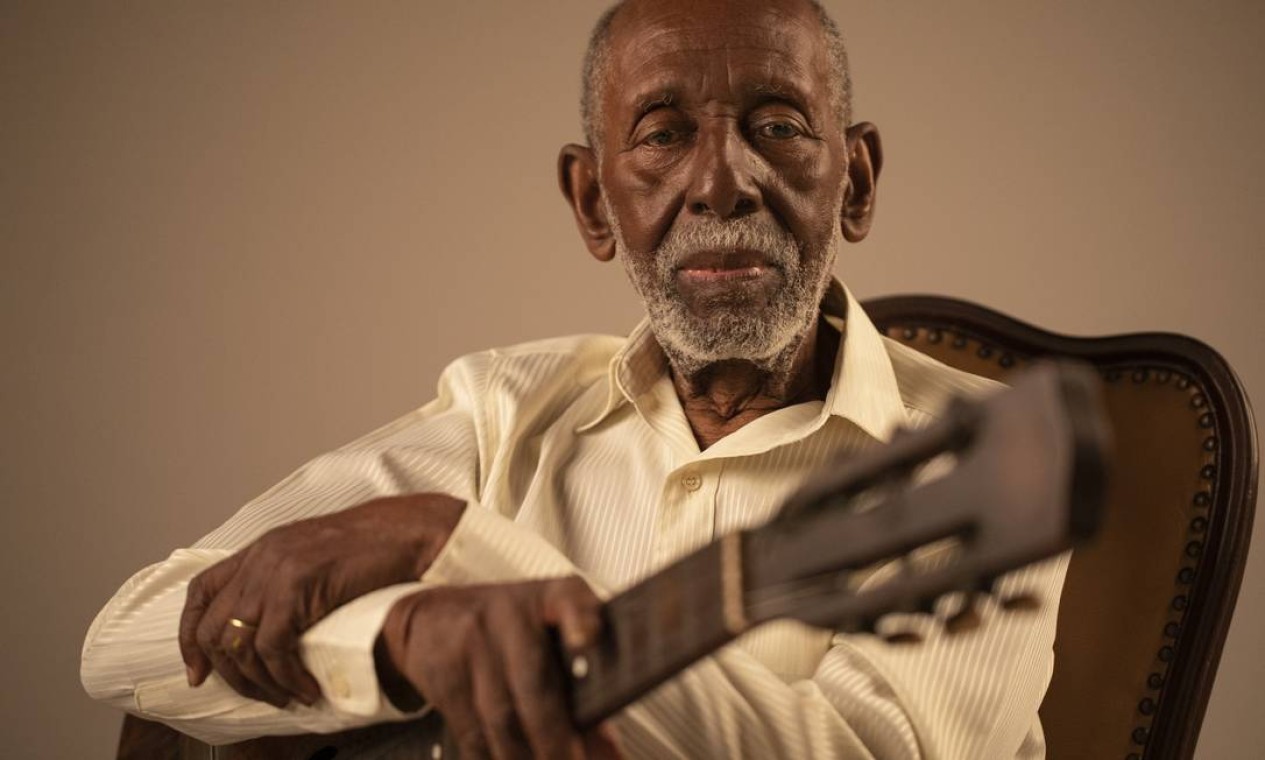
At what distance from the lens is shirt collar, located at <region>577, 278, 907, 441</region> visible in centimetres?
126

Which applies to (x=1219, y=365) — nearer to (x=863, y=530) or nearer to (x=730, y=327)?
(x=730, y=327)

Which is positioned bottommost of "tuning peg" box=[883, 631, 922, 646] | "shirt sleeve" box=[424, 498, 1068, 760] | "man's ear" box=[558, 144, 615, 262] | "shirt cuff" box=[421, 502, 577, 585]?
"shirt sleeve" box=[424, 498, 1068, 760]

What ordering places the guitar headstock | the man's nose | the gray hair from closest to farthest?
1. the guitar headstock
2. the man's nose
3. the gray hair

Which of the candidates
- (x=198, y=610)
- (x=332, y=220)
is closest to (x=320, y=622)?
(x=198, y=610)

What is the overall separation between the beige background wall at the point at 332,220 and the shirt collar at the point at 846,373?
95 centimetres

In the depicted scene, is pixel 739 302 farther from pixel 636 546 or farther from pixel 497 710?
pixel 497 710

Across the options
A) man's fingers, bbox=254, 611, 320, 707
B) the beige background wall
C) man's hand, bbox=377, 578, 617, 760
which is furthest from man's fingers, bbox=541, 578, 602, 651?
the beige background wall

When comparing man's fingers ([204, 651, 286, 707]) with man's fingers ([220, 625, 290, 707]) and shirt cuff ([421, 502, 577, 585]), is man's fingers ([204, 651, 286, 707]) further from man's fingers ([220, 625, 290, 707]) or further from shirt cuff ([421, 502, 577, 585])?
shirt cuff ([421, 502, 577, 585])

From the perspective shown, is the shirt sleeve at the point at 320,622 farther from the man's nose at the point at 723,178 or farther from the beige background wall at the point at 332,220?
the beige background wall at the point at 332,220

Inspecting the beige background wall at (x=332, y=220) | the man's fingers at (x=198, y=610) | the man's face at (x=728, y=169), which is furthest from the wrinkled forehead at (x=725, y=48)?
the beige background wall at (x=332, y=220)

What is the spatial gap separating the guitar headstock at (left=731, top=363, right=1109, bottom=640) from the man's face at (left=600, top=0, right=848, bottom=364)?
59 centimetres

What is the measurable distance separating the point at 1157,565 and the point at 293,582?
899mm

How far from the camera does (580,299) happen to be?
7.91 ft

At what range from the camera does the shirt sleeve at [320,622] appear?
0.91 m
